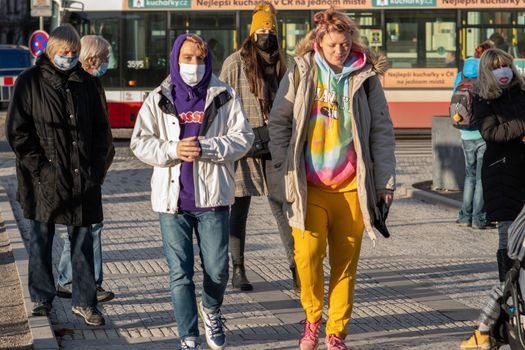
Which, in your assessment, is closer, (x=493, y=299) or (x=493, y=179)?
(x=493, y=299)

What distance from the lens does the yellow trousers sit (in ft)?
22.9

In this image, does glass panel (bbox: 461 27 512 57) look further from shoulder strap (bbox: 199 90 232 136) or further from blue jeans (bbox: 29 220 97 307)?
shoulder strap (bbox: 199 90 232 136)

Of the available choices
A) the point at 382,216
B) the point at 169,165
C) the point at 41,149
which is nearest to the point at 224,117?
the point at 169,165

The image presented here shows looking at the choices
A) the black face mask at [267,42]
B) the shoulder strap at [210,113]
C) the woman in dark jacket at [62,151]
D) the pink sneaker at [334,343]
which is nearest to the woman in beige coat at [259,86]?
the black face mask at [267,42]

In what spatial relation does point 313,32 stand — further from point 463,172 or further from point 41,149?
point 463,172

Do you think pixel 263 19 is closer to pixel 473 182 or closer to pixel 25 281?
pixel 25 281

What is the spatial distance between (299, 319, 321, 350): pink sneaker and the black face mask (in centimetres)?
249

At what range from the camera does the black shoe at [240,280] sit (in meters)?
9.08

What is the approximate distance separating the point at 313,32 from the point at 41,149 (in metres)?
1.90

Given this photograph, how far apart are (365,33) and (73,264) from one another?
18.2 m

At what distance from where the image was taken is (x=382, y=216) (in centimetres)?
696

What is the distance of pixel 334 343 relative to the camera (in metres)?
6.86

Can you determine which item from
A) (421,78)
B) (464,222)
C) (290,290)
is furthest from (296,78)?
(421,78)

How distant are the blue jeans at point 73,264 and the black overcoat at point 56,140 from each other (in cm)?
12
